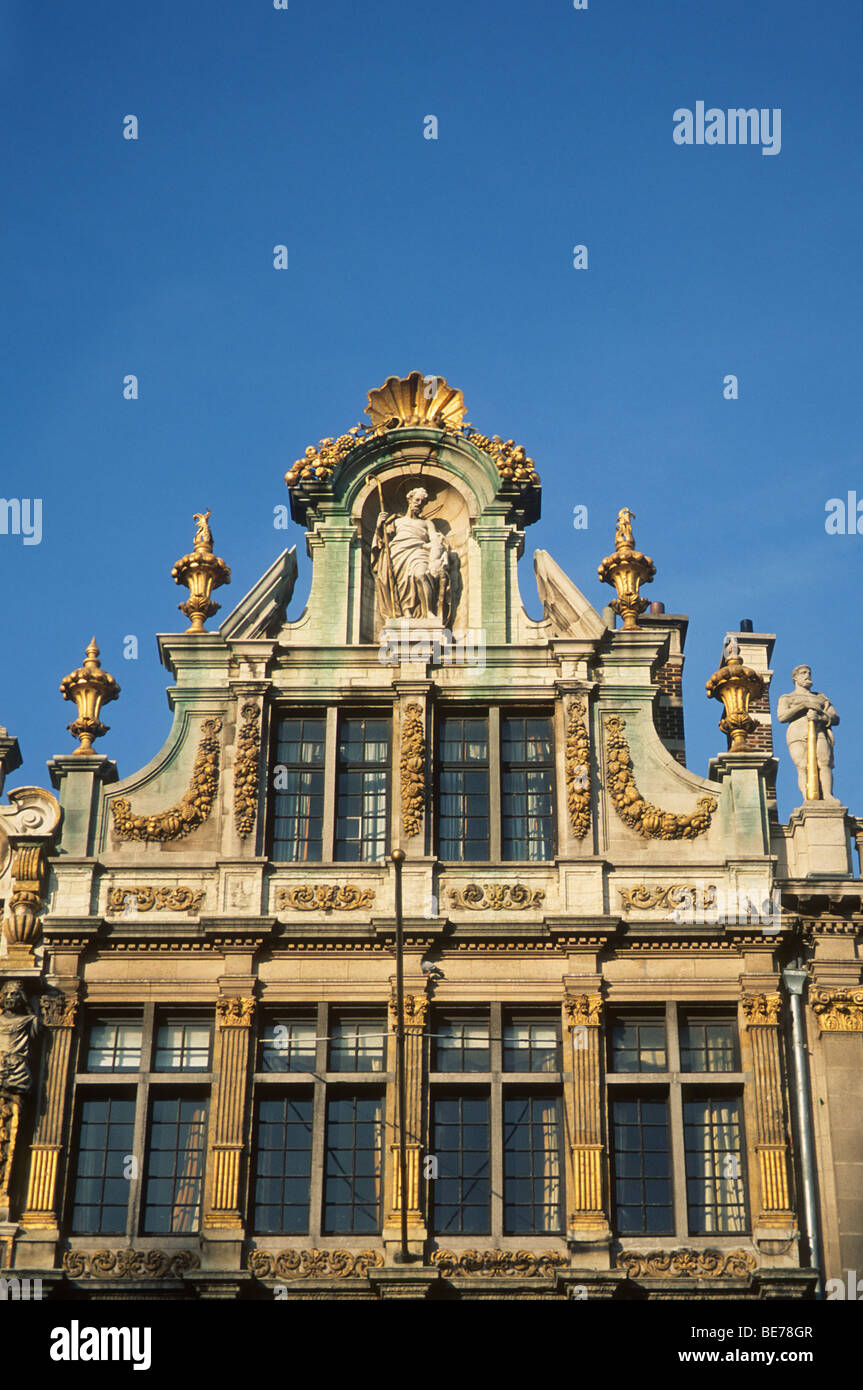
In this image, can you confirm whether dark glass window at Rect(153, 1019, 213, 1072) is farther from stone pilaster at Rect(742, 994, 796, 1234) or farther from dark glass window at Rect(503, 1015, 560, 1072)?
stone pilaster at Rect(742, 994, 796, 1234)

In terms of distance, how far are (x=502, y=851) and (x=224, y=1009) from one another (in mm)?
4387

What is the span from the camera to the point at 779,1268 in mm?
27922

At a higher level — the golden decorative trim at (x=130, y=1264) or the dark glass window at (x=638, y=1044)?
the dark glass window at (x=638, y=1044)

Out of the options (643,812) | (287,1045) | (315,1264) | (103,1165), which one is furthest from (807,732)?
(103,1165)

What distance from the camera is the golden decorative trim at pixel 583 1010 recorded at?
2975cm

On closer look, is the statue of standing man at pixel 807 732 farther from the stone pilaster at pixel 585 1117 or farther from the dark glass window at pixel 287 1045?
the dark glass window at pixel 287 1045

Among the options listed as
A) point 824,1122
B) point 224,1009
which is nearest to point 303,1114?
point 224,1009

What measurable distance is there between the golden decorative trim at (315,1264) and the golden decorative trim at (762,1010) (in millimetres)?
5727

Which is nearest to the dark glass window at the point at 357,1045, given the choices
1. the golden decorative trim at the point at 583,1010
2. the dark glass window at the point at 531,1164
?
the dark glass window at the point at 531,1164

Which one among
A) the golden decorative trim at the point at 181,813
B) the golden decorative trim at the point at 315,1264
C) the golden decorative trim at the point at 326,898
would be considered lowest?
the golden decorative trim at the point at 315,1264

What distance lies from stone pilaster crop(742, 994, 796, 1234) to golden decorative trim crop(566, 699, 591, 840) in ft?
10.8
